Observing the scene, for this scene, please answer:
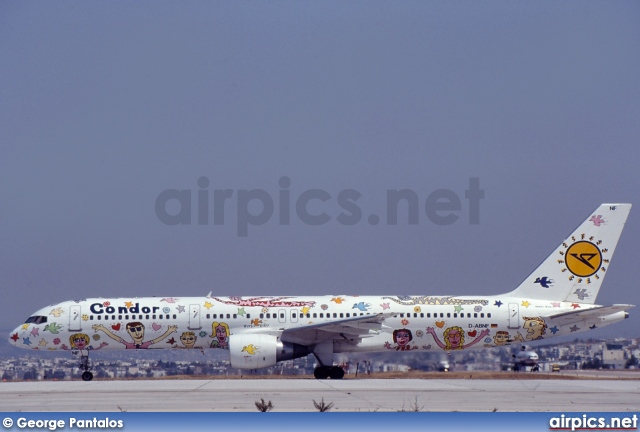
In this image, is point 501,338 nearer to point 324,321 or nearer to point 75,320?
point 324,321

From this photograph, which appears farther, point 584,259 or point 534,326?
point 584,259

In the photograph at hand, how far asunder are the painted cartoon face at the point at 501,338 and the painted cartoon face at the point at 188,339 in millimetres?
11162

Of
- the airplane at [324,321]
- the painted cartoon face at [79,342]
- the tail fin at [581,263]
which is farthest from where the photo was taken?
the tail fin at [581,263]

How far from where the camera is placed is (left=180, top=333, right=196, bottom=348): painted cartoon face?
35250 millimetres

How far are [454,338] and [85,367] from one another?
45.3 feet

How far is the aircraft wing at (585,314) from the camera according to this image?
109 ft

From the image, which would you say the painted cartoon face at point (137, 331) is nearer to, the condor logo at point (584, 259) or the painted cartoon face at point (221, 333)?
the painted cartoon face at point (221, 333)

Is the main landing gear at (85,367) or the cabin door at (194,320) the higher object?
the cabin door at (194,320)

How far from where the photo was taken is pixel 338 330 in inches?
1316

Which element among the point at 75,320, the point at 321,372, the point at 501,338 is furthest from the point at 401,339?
the point at 75,320

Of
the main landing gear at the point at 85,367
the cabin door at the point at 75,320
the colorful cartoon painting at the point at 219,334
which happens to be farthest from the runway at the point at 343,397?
the cabin door at the point at 75,320

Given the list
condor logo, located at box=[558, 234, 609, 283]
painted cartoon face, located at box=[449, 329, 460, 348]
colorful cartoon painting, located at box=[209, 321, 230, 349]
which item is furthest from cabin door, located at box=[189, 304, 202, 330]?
condor logo, located at box=[558, 234, 609, 283]

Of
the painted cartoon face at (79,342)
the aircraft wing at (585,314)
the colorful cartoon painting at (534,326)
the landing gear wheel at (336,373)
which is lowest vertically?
the landing gear wheel at (336,373)

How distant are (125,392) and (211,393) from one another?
106 inches
